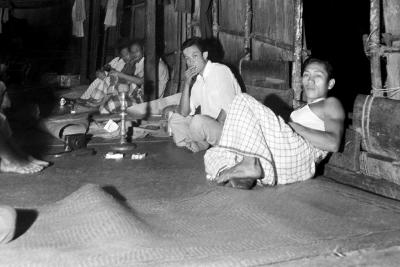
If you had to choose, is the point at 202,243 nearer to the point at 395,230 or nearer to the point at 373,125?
the point at 395,230

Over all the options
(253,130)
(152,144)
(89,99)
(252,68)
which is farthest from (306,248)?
(89,99)

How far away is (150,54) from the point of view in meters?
7.00

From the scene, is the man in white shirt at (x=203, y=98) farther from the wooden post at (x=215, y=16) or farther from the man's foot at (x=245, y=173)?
the wooden post at (x=215, y=16)

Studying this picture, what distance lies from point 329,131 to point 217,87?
1.64 meters

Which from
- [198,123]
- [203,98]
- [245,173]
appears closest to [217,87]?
[203,98]

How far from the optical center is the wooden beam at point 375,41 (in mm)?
3607

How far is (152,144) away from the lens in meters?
5.57

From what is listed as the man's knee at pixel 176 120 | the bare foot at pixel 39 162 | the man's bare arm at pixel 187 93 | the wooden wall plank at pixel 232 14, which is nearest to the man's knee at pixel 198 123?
the man's knee at pixel 176 120

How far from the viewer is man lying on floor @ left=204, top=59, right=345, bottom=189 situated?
3443 millimetres

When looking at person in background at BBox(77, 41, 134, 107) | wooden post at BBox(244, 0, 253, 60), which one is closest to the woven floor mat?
wooden post at BBox(244, 0, 253, 60)

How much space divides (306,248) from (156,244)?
741 mm

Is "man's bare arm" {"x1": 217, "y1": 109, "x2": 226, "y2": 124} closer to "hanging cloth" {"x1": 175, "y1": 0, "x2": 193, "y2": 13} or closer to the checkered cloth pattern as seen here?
the checkered cloth pattern

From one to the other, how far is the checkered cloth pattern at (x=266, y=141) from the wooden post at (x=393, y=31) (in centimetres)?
78

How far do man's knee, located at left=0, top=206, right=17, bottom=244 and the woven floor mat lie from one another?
0.05 m
